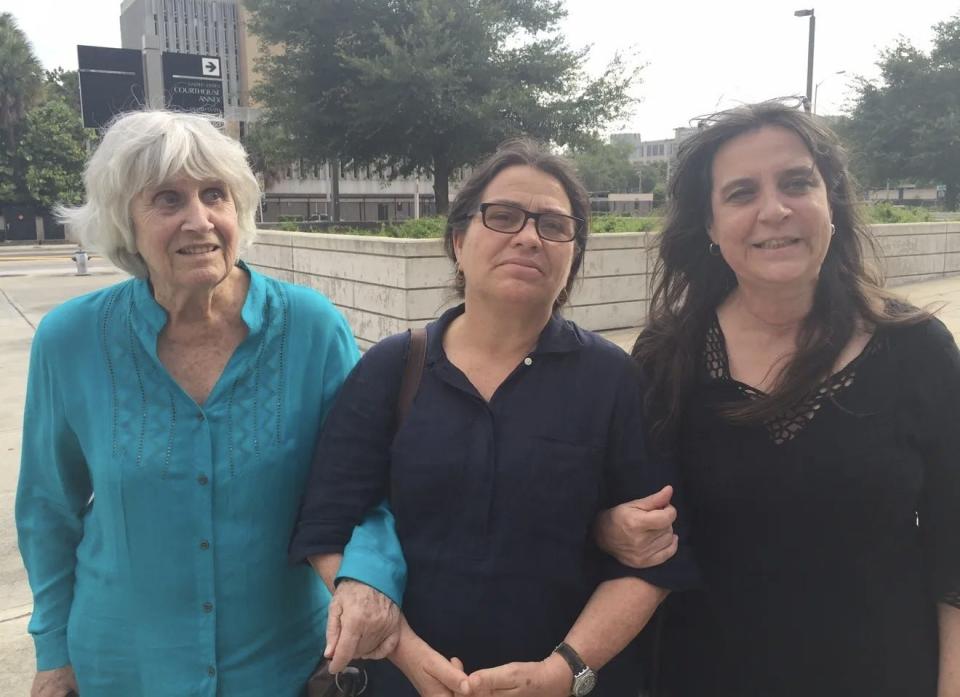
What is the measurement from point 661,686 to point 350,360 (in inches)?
47.5

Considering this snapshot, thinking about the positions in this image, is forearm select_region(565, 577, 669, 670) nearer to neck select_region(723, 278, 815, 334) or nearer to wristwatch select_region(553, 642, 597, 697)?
wristwatch select_region(553, 642, 597, 697)

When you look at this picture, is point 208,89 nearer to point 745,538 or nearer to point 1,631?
point 1,631

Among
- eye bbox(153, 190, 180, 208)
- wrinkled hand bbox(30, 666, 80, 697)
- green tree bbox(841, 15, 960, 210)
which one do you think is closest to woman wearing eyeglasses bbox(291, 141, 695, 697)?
eye bbox(153, 190, 180, 208)

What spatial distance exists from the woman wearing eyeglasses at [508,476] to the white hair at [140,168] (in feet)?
2.04

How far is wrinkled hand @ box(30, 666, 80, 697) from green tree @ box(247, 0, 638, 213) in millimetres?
10779


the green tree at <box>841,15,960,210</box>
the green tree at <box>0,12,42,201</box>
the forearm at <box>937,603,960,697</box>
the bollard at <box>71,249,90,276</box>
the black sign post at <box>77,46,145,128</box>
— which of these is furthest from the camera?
the green tree at <box>0,12,42,201</box>

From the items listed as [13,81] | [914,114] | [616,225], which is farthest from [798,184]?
[13,81]

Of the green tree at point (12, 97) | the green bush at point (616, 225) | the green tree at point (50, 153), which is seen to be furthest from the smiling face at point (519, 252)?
the green tree at point (12, 97)

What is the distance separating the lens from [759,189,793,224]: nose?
71.1 inches

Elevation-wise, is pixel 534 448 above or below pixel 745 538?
above

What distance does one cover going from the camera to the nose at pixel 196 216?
184 cm

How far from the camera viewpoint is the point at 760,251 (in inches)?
72.6

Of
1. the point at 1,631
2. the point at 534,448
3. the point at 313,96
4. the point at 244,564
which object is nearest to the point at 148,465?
the point at 244,564

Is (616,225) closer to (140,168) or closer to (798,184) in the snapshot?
(798,184)
